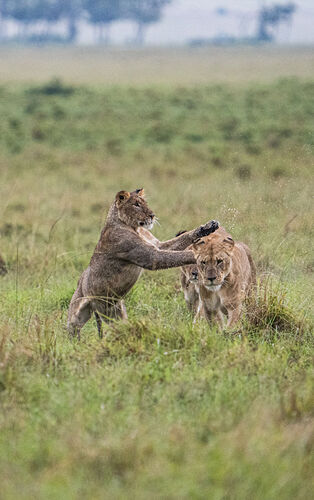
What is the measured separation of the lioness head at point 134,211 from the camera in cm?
607

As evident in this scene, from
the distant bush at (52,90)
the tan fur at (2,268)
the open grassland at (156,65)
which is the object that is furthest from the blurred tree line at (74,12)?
the tan fur at (2,268)

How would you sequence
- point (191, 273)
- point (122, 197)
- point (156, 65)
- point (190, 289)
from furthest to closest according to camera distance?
point (156, 65), point (190, 289), point (191, 273), point (122, 197)

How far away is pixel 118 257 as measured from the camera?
6.05 metres

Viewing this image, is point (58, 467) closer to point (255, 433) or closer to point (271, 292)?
point (255, 433)

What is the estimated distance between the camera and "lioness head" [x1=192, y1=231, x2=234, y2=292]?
230 inches

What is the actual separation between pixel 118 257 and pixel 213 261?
780 mm

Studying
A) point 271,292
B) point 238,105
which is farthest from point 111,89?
point 271,292

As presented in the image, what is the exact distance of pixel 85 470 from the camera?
11.6 feet

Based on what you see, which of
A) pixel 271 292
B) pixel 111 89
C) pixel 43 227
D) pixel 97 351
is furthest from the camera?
pixel 111 89

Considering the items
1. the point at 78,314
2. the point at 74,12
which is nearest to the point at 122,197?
the point at 78,314

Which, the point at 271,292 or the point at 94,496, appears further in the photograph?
the point at 271,292

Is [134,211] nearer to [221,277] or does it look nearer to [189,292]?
[221,277]

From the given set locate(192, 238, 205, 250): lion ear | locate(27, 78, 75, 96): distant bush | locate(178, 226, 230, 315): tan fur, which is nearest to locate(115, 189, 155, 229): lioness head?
locate(192, 238, 205, 250): lion ear

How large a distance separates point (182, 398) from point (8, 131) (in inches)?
862
